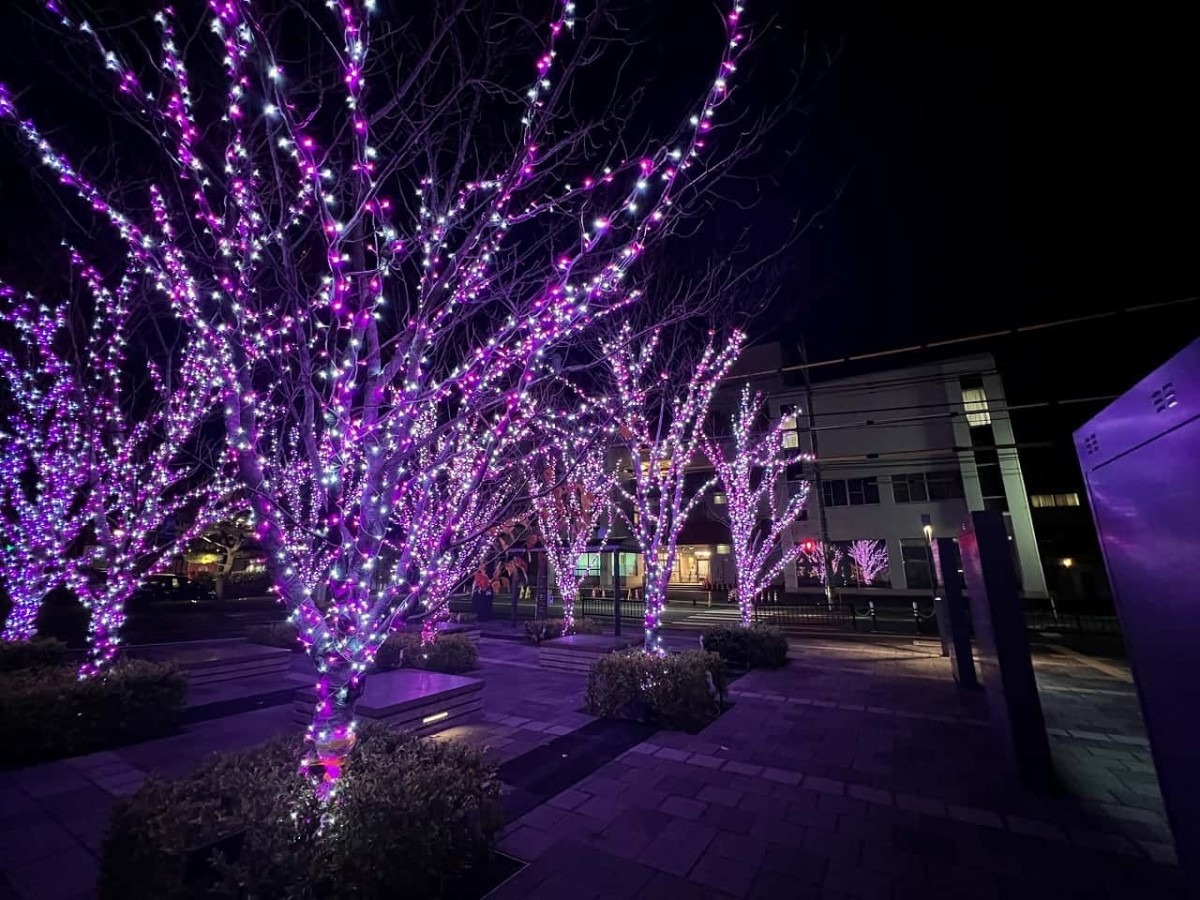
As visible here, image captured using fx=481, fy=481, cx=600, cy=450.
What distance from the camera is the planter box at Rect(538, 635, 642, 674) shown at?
35.5 ft

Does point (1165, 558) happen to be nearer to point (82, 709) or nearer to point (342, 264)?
point (342, 264)

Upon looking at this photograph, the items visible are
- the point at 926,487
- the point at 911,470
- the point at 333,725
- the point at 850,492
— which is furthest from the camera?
the point at 850,492

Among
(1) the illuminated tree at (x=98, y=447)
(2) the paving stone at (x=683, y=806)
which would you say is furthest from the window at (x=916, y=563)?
(1) the illuminated tree at (x=98, y=447)

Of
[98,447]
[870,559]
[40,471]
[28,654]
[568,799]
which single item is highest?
[98,447]

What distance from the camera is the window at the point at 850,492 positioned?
1085 inches

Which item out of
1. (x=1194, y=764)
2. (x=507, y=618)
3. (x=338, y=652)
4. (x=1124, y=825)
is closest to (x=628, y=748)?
(x=338, y=652)

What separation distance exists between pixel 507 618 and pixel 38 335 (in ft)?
58.1

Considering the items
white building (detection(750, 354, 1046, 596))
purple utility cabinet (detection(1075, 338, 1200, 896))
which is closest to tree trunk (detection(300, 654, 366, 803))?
purple utility cabinet (detection(1075, 338, 1200, 896))

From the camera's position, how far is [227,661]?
403 inches

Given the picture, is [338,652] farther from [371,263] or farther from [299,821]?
[371,263]


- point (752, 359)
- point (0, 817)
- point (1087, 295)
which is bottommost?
point (0, 817)

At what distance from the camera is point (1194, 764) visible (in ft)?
5.92

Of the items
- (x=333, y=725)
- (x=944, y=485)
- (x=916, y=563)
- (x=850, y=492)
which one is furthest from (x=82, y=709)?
(x=944, y=485)

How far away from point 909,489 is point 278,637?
2947 cm
